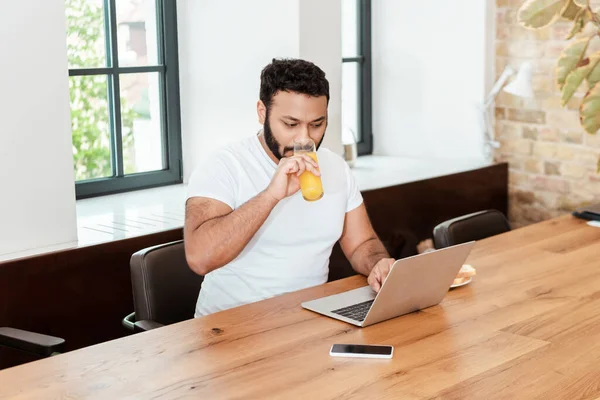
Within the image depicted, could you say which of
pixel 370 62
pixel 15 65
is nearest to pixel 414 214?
pixel 370 62

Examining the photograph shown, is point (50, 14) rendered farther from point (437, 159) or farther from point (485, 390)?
point (437, 159)

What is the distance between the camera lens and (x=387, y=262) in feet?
8.26

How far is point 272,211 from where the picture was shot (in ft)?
8.82

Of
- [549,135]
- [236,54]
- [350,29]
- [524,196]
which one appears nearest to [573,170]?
[549,135]

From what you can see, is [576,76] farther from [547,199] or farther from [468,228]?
[547,199]

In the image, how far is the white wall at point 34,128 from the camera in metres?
2.68

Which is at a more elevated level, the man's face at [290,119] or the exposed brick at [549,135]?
the man's face at [290,119]

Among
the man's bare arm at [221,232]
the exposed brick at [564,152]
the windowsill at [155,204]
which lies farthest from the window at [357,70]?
the man's bare arm at [221,232]

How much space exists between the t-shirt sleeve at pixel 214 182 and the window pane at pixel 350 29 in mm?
2157

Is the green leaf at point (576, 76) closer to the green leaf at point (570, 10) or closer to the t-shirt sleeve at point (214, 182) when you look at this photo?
the green leaf at point (570, 10)

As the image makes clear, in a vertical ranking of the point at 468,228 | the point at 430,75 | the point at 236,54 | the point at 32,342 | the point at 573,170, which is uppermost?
the point at 236,54

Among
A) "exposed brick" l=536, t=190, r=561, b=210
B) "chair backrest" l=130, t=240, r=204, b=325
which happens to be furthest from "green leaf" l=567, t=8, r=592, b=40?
"chair backrest" l=130, t=240, r=204, b=325

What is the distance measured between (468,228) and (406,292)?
1.15m

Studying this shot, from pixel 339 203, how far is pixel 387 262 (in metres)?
0.34
